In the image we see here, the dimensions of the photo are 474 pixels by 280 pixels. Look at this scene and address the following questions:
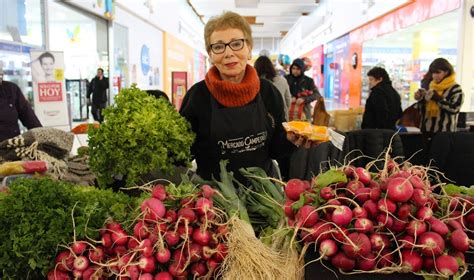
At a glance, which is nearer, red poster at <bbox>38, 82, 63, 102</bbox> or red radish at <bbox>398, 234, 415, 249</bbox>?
red radish at <bbox>398, 234, 415, 249</bbox>

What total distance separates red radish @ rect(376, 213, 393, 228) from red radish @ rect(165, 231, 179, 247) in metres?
0.59

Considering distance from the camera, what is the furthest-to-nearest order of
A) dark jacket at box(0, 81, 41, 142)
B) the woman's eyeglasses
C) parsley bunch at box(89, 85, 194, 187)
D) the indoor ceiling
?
the indoor ceiling → dark jacket at box(0, 81, 41, 142) → the woman's eyeglasses → parsley bunch at box(89, 85, 194, 187)

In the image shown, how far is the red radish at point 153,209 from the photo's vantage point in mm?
1333

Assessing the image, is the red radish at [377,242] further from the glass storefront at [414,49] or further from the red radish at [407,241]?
the glass storefront at [414,49]

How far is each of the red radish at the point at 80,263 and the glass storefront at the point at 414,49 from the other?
7051 mm

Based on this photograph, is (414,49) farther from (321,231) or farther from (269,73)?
(321,231)

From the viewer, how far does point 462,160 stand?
3336 mm

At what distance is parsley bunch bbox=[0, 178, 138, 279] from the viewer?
4.24ft

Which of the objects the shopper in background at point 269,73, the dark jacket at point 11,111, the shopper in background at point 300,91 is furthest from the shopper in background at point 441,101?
the dark jacket at point 11,111

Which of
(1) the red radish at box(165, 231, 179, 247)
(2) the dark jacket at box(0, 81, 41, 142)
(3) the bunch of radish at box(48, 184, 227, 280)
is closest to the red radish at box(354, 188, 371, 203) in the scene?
(3) the bunch of radish at box(48, 184, 227, 280)

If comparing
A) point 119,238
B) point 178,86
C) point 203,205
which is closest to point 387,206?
point 203,205

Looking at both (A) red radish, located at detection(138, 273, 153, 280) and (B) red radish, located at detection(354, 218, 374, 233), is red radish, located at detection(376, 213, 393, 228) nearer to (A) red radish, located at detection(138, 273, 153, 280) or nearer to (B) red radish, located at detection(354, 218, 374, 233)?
(B) red radish, located at detection(354, 218, 374, 233)

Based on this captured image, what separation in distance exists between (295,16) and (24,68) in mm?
18705

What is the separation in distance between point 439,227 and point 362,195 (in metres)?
0.23
